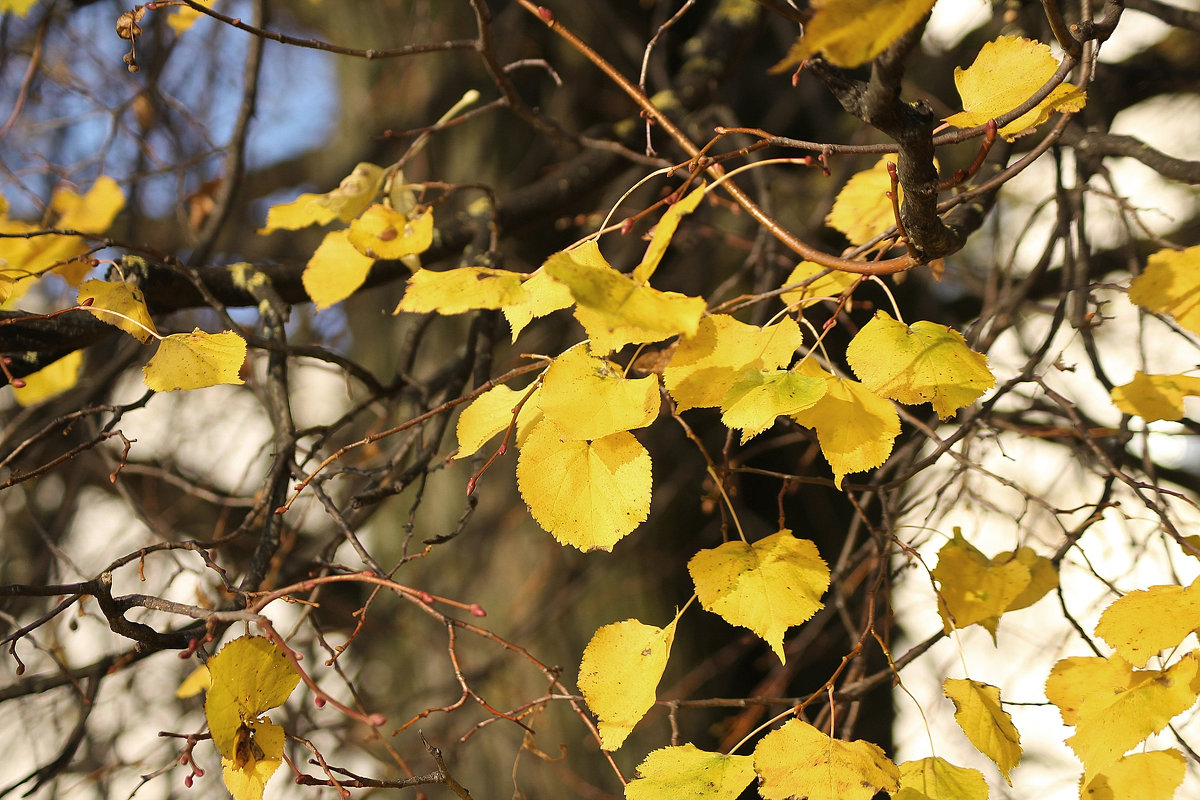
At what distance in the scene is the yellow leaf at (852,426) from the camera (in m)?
0.56

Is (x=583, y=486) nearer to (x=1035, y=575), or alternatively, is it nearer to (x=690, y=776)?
(x=690, y=776)

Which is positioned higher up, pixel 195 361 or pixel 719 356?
pixel 719 356

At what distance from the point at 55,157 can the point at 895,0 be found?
2.66 meters

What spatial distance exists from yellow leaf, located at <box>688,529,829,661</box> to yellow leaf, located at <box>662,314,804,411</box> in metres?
0.12

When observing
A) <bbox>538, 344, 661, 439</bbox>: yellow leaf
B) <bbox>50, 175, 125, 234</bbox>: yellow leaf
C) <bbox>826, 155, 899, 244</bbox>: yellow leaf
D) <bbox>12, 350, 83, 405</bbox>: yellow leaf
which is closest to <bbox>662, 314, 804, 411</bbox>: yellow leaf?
<bbox>538, 344, 661, 439</bbox>: yellow leaf

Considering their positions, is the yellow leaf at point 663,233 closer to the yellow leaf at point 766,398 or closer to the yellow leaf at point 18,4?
the yellow leaf at point 766,398

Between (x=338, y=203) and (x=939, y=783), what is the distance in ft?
2.41

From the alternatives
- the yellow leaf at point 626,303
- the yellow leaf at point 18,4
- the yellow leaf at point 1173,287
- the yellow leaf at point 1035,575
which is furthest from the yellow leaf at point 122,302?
the yellow leaf at point 1173,287

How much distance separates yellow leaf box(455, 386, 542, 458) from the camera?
2.00 ft

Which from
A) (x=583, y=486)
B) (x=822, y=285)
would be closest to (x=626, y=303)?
(x=583, y=486)

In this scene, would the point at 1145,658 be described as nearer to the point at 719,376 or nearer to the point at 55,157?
the point at 719,376

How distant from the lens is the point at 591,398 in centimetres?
54

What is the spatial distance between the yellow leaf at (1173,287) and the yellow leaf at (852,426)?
355 mm

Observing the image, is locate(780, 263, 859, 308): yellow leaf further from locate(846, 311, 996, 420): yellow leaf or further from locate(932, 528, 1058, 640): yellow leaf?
locate(932, 528, 1058, 640): yellow leaf
